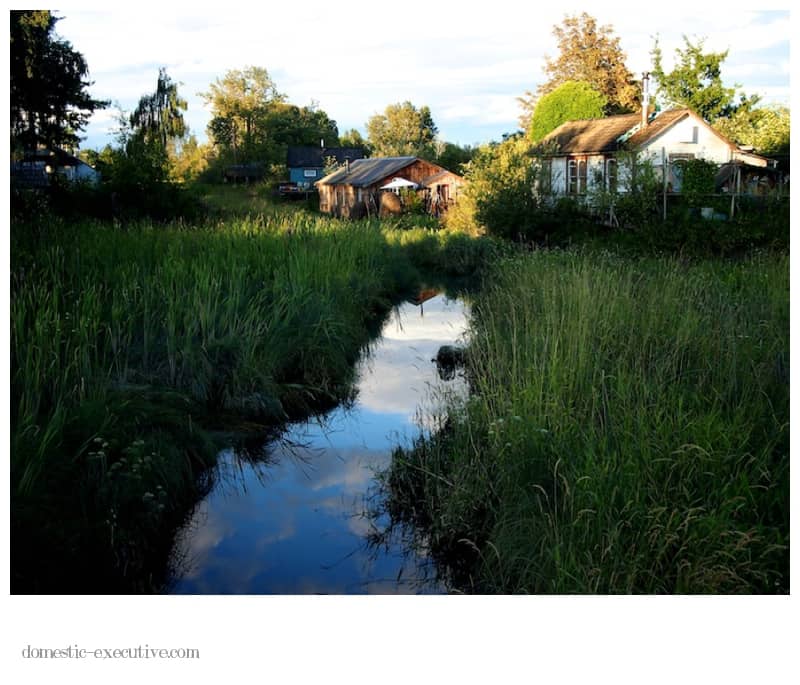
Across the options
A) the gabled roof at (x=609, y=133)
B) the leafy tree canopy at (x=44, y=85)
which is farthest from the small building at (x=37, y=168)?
the gabled roof at (x=609, y=133)

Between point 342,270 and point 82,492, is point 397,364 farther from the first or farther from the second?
point 82,492

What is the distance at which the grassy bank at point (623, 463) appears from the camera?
158 inches

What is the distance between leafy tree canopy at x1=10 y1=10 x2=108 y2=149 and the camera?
1120cm

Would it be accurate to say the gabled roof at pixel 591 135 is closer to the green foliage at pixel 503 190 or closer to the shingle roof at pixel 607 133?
the shingle roof at pixel 607 133

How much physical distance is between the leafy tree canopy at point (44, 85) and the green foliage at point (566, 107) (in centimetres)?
2473

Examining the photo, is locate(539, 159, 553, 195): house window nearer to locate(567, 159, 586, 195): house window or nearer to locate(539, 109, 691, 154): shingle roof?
locate(539, 109, 691, 154): shingle roof

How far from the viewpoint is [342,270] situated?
13.3 m

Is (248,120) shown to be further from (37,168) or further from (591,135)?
(37,168)

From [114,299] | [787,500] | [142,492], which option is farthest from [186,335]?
[787,500]

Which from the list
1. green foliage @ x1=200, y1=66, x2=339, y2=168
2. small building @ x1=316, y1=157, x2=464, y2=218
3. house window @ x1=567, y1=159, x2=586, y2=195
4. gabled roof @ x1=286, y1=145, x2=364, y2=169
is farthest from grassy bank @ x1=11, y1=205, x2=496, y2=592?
gabled roof @ x1=286, y1=145, x2=364, y2=169

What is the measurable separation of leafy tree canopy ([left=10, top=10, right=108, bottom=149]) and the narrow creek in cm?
661

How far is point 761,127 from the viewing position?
101 ft

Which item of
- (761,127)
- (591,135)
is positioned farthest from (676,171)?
(761,127)
